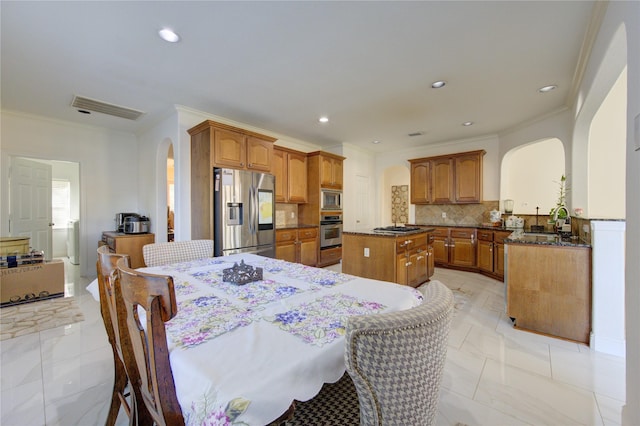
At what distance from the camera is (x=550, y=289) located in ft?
8.18

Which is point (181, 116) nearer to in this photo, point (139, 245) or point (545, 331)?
point (139, 245)

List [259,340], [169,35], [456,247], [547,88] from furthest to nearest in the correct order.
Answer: [456,247], [547,88], [169,35], [259,340]

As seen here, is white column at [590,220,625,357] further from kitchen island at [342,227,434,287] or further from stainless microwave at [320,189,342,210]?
stainless microwave at [320,189,342,210]

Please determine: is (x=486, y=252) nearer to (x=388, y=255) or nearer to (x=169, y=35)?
(x=388, y=255)

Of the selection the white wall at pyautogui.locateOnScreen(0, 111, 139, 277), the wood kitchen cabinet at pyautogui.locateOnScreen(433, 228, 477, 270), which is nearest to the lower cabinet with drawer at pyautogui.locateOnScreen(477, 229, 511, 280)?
the wood kitchen cabinet at pyautogui.locateOnScreen(433, 228, 477, 270)

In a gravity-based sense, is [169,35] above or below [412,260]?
above

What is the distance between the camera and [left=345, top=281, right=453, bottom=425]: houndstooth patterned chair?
2.16 feet

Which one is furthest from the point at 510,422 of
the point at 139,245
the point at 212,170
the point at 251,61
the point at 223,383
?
the point at 139,245

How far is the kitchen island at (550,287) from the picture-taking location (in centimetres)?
235

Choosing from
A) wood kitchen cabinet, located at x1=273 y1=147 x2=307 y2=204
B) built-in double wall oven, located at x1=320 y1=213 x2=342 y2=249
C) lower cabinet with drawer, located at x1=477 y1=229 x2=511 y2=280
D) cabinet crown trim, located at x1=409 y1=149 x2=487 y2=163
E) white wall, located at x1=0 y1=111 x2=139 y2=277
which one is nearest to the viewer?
white wall, located at x1=0 y1=111 x2=139 y2=277

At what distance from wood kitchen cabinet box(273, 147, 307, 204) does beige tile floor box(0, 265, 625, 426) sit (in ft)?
10.3

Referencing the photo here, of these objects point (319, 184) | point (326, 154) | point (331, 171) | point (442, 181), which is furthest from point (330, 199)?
point (442, 181)

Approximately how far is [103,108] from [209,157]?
5.72ft

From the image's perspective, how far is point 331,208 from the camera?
5430 mm
